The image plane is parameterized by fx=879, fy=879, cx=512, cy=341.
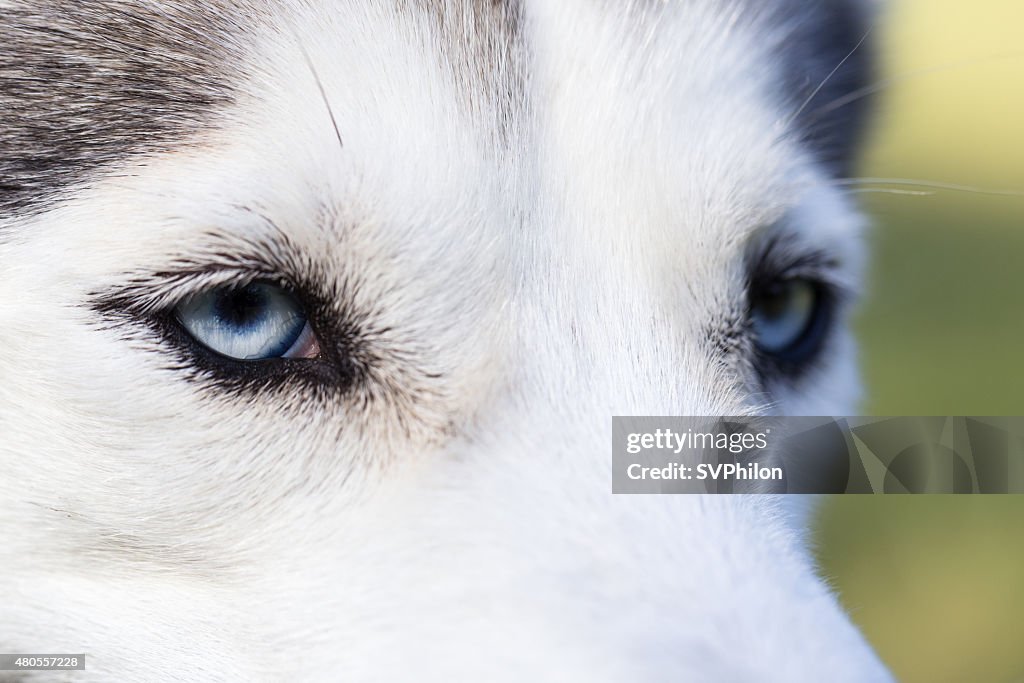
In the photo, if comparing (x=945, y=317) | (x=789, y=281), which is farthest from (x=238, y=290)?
(x=945, y=317)

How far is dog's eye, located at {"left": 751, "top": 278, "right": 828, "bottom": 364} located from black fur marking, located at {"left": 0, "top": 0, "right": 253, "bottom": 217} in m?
0.91

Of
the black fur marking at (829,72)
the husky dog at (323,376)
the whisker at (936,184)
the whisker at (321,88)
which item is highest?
the black fur marking at (829,72)

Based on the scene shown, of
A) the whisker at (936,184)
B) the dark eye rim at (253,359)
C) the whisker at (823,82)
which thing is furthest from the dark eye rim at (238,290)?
the whisker at (936,184)

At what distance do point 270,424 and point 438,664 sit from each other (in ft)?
1.21

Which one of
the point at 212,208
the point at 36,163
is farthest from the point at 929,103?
the point at 36,163

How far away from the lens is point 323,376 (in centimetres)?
117

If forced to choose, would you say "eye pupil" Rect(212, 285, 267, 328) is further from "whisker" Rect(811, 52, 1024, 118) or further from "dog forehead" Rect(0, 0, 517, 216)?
"whisker" Rect(811, 52, 1024, 118)

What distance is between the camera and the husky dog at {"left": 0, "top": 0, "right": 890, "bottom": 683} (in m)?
1.06

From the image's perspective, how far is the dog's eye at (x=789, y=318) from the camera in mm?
1500

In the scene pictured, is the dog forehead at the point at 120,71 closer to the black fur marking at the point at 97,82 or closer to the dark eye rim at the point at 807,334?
the black fur marking at the point at 97,82

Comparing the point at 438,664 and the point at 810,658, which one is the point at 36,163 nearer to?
the point at 438,664

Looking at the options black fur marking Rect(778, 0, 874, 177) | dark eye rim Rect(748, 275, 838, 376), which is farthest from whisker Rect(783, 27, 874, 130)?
dark eye rim Rect(748, 275, 838, 376)

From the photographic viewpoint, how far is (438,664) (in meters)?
1.00

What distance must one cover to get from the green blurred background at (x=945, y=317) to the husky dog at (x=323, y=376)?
0.79 m
